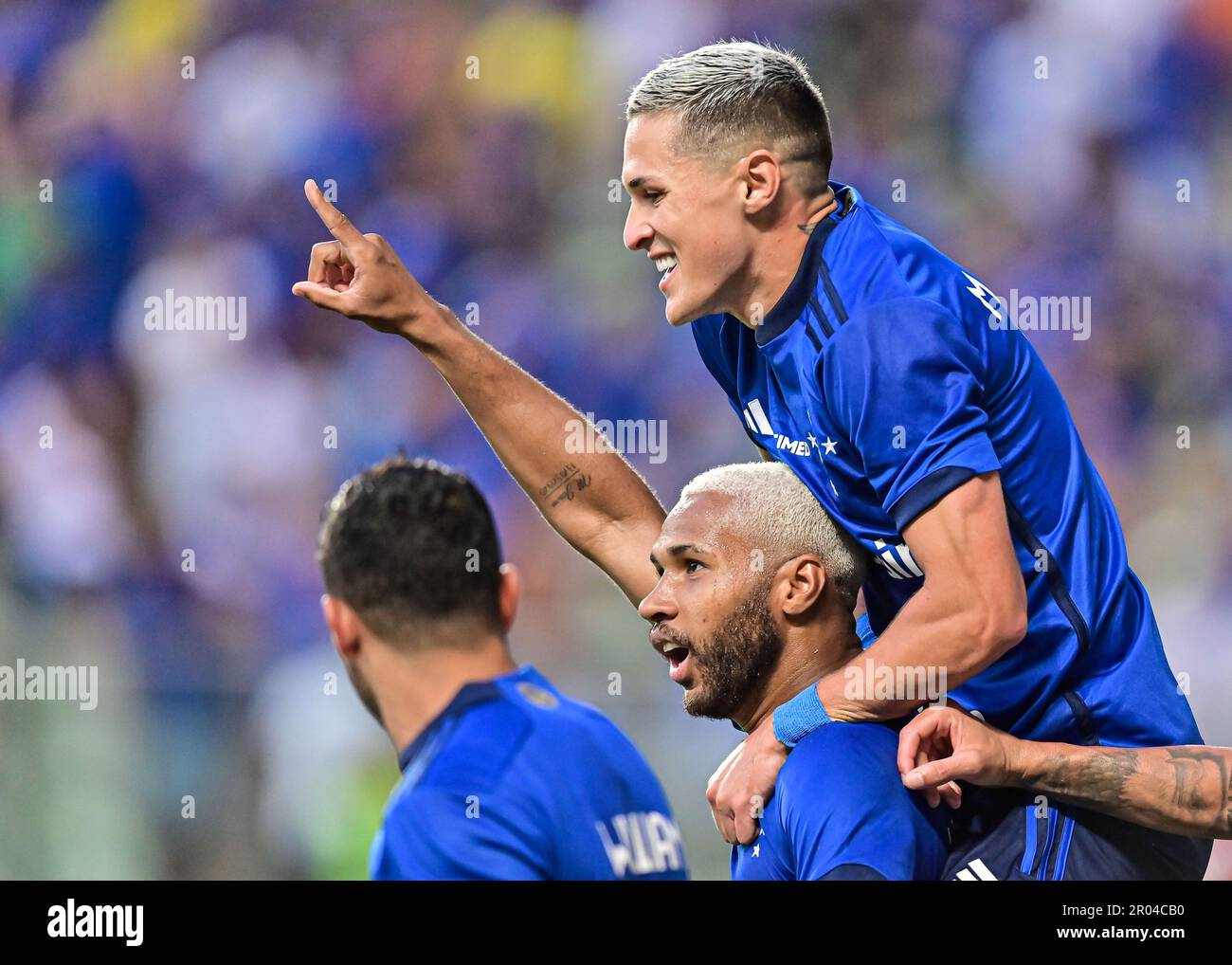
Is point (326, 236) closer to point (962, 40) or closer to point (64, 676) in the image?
point (64, 676)

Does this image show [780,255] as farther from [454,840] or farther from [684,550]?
[454,840]

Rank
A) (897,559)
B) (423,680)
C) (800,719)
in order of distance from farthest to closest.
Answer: (897,559) → (800,719) → (423,680)

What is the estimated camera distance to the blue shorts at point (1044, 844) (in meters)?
3.10

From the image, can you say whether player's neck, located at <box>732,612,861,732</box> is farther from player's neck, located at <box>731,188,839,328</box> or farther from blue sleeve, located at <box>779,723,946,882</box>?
player's neck, located at <box>731,188,839,328</box>

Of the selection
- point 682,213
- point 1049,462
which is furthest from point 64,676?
point 1049,462

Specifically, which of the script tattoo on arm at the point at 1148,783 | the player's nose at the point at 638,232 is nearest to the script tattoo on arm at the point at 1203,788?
the script tattoo on arm at the point at 1148,783

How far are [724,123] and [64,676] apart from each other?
368 cm

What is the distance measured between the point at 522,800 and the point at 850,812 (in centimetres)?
67

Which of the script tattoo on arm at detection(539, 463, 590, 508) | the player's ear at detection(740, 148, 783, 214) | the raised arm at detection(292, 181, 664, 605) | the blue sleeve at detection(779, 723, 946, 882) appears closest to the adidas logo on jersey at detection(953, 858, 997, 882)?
the blue sleeve at detection(779, 723, 946, 882)

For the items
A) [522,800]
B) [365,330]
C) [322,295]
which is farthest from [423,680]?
[365,330]

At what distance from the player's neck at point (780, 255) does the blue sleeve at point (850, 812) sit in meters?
0.88

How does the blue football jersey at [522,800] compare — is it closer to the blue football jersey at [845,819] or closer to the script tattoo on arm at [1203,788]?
the blue football jersey at [845,819]

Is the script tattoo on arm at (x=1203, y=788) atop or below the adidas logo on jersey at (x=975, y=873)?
atop

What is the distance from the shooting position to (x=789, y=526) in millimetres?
3205
